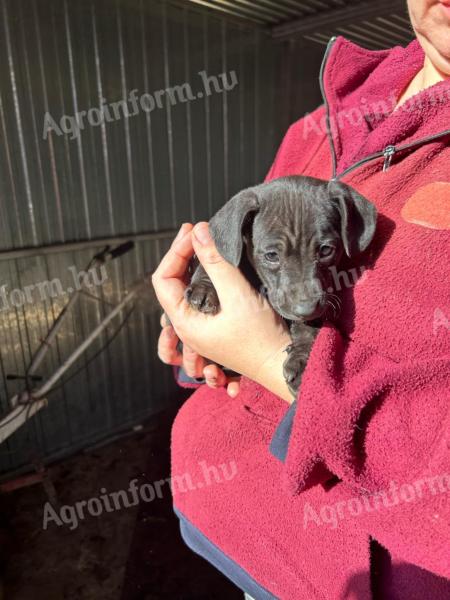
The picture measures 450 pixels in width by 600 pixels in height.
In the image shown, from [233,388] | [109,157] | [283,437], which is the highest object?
[109,157]

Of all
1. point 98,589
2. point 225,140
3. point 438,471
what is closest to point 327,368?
point 438,471

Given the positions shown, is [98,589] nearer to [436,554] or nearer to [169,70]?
[436,554]

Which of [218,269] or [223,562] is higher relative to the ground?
[218,269]

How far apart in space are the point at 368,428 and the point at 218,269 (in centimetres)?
68

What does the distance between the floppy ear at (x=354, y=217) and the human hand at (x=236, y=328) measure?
0.31 metres

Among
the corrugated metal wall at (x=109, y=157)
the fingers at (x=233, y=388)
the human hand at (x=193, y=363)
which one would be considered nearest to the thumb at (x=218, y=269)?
the human hand at (x=193, y=363)

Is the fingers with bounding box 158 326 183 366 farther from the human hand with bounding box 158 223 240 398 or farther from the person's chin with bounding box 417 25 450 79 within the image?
the person's chin with bounding box 417 25 450 79

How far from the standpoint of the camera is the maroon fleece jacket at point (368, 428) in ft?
3.22

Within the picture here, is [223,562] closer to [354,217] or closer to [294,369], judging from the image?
[294,369]

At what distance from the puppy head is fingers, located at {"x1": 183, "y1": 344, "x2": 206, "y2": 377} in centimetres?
36

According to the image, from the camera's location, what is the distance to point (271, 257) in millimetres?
1658

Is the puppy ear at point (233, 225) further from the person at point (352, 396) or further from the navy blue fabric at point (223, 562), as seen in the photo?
the navy blue fabric at point (223, 562)

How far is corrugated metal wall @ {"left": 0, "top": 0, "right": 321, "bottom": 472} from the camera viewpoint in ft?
14.0

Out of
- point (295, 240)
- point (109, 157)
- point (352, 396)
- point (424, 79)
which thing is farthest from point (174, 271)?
point (109, 157)
